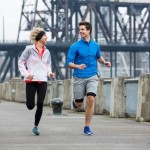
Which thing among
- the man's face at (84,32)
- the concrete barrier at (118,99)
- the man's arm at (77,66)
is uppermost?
the man's face at (84,32)

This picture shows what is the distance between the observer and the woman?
11617mm

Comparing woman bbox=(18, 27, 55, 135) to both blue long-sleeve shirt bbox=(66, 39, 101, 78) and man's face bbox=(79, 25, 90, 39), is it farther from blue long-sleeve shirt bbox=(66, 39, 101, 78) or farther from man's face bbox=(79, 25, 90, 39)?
man's face bbox=(79, 25, 90, 39)

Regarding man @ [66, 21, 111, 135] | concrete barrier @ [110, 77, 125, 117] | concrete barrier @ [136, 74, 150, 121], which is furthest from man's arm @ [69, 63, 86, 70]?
concrete barrier @ [110, 77, 125, 117]

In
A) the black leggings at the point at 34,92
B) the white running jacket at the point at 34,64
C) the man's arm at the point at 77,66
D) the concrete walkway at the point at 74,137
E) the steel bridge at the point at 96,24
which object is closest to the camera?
the concrete walkway at the point at 74,137

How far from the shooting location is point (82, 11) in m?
135

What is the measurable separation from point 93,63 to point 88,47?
24 cm

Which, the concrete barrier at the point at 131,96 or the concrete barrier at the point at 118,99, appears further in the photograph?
the concrete barrier at the point at 118,99

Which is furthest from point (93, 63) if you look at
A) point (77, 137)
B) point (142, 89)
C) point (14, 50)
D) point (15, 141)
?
point (14, 50)

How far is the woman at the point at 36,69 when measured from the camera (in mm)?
11617

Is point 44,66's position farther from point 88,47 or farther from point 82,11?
point 82,11

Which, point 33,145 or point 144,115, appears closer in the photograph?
point 33,145

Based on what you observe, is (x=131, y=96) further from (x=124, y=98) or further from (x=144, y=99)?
(x=144, y=99)

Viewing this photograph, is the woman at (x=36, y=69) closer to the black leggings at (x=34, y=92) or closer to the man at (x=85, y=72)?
the black leggings at (x=34, y=92)

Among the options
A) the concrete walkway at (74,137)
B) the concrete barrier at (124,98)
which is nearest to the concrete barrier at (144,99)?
the concrete barrier at (124,98)
